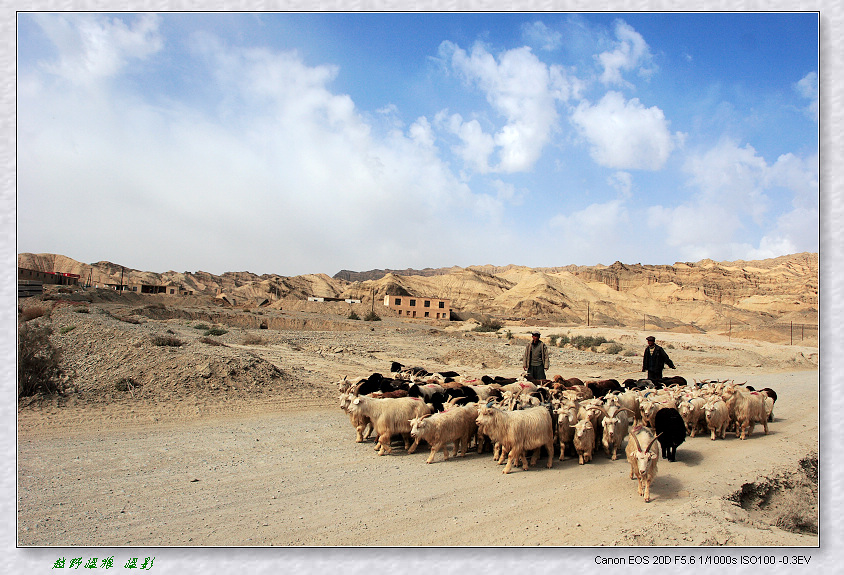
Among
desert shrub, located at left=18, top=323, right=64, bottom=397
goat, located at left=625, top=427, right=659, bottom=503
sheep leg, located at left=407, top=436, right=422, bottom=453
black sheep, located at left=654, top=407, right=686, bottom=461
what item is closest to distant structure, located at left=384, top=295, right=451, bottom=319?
desert shrub, located at left=18, top=323, right=64, bottom=397

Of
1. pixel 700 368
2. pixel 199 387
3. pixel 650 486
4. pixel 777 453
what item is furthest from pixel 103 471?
pixel 700 368

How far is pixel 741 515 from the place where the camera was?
588cm

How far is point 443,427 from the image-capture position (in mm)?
8172

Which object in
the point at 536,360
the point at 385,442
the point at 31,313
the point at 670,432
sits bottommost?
the point at 385,442

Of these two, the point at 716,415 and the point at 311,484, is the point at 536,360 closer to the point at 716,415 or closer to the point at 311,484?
the point at 716,415

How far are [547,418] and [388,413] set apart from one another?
2.80 meters

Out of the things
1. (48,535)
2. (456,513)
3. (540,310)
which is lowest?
(48,535)

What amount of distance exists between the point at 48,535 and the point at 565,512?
5838 mm

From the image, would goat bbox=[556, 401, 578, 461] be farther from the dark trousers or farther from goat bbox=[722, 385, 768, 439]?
goat bbox=[722, 385, 768, 439]

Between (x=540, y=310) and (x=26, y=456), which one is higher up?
(x=540, y=310)

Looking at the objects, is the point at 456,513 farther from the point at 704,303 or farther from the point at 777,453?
the point at 704,303

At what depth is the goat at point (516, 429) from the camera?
766 centimetres

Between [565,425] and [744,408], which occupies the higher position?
[744,408]

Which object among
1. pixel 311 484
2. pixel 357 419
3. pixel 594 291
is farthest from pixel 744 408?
pixel 594 291
